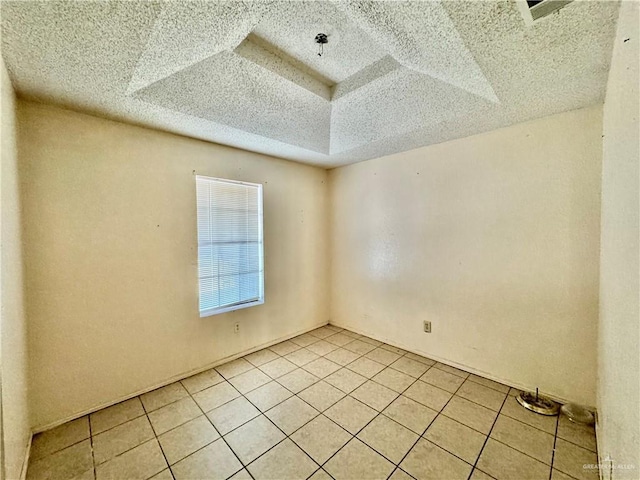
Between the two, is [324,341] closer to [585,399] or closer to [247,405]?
[247,405]

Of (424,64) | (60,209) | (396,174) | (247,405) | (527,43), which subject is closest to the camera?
(527,43)

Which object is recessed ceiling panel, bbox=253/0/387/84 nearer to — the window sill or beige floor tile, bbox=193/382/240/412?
the window sill

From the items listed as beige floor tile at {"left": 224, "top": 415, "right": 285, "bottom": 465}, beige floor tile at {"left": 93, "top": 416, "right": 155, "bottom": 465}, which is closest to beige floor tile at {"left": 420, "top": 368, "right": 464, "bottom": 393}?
beige floor tile at {"left": 224, "top": 415, "right": 285, "bottom": 465}

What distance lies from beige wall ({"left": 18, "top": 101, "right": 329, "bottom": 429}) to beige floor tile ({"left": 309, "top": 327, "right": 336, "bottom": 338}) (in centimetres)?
95

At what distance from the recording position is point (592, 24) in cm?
117

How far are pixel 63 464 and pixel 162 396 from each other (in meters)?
0.68

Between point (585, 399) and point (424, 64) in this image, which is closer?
point (424, 64)

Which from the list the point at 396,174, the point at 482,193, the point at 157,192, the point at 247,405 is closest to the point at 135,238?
the point at 157,192

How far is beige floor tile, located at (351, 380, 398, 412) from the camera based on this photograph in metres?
2.09

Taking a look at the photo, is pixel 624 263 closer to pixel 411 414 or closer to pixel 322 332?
pixel 411 414

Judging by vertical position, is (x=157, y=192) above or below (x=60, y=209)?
above

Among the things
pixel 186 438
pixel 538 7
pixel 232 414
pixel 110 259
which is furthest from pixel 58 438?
pixel 538 7

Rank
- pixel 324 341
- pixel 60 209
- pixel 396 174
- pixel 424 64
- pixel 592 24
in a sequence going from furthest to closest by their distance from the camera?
pixel 324 341
pixel 396 174
pixel 60 209
pixel 424 64
pixel 592 24

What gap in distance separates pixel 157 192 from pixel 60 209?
0.64m
